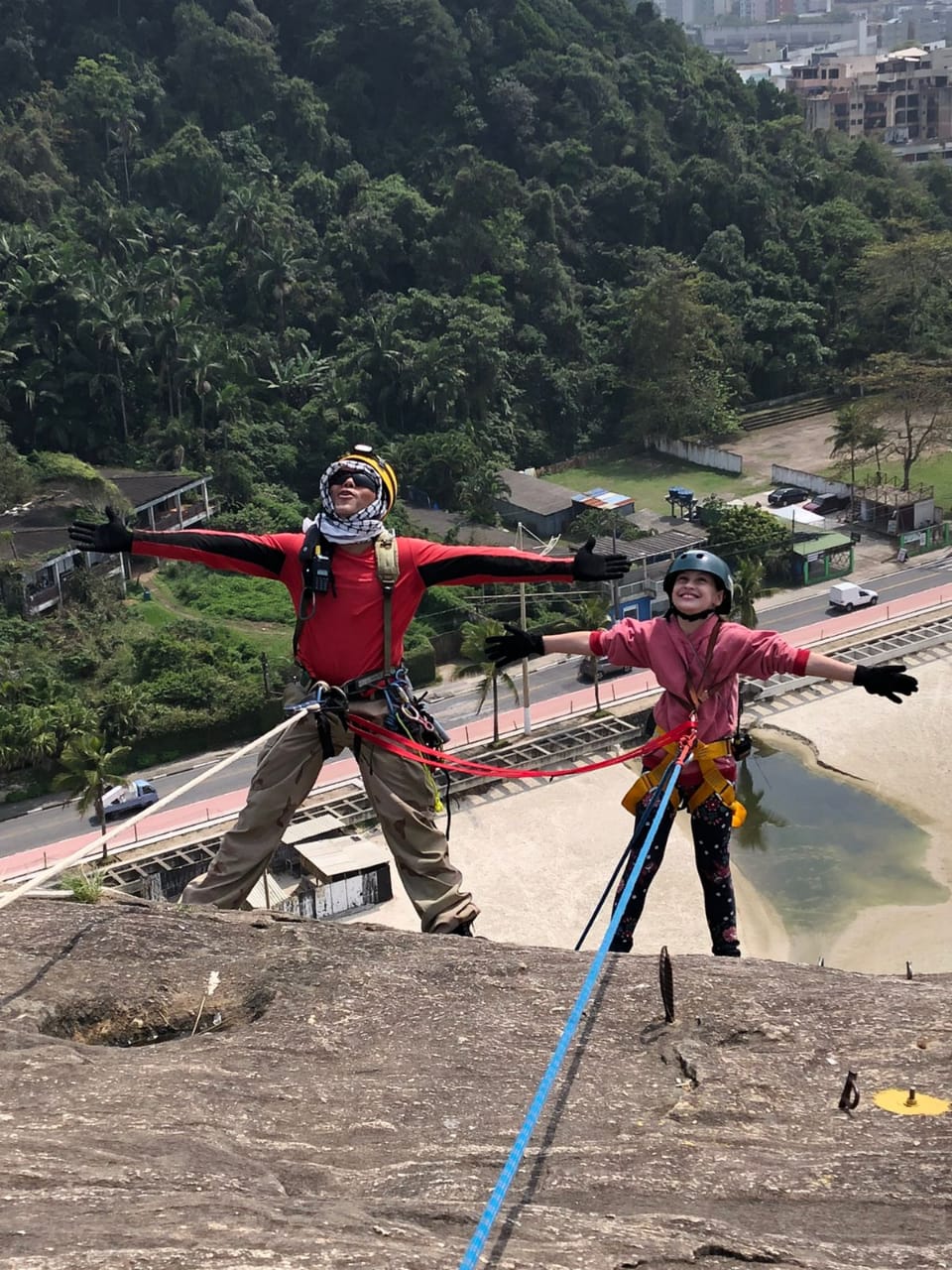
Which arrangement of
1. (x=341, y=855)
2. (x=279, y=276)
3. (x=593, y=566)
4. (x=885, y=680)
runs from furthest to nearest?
(x=279, y=276) < (x=341, y=855) < (x=593, y=566) < (x=885, y=680)

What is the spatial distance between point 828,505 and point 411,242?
90.6 ft

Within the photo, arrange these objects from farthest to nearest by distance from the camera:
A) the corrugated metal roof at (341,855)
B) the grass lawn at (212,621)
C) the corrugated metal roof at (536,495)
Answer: the corrugated metal roof at (536,495) < the grass lawn at (212,621) < the corrugated metal roof at (341,855)

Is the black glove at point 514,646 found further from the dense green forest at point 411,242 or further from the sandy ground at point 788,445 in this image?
the sandy ground at point 788,445

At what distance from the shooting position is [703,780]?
1082 centimetres

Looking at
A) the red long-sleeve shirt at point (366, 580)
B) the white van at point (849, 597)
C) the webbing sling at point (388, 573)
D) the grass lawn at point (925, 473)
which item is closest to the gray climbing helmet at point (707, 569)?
the red long-sleeve shirt at point (366, 580)

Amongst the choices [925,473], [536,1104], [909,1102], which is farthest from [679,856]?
[925,473]

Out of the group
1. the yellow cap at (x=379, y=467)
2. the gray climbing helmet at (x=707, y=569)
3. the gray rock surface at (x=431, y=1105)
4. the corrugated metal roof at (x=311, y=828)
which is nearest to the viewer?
the gray rock surface at (x=431, y=1105)

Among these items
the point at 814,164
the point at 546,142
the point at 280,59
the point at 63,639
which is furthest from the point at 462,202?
the point at 63,639

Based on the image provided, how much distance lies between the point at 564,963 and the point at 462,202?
6815 cm

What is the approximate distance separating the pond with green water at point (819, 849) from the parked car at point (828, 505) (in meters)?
23.3

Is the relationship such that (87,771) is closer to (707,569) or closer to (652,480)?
(707,569)

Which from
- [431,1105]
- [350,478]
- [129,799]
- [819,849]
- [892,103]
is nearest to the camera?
[431,1105]

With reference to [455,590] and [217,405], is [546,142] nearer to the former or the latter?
[217,405]

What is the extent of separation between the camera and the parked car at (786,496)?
197 ft
